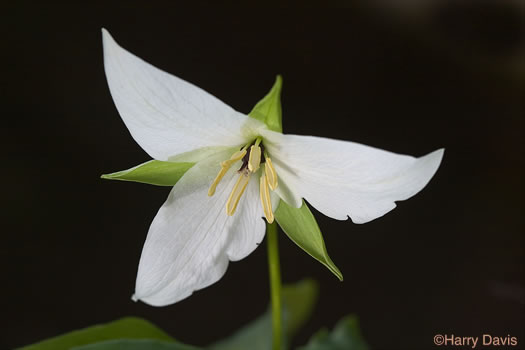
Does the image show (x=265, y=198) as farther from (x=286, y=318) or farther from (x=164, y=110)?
(x=286, y=318)

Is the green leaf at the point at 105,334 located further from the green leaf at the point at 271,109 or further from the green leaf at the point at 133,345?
the green leaf at the point at 271,109

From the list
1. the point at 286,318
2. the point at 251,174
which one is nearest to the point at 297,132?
the point at 286,318

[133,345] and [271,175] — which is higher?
[271,175]

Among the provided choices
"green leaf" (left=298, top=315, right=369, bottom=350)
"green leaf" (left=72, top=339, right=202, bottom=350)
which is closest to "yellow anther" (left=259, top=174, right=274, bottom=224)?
"green leaf" (left=72, top=339, right=202, bottom=350)

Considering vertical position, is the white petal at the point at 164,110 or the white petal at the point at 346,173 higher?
the white petal at the point at 164,110

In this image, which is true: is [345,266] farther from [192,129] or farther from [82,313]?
[192,129]

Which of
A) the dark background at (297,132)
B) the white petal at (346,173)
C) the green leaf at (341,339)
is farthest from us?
the dark background at (297,132)

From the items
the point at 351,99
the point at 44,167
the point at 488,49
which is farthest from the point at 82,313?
the point at 488,49

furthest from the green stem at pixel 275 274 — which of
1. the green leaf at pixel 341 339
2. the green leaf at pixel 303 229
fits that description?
the green leaf at pixel 341 339
